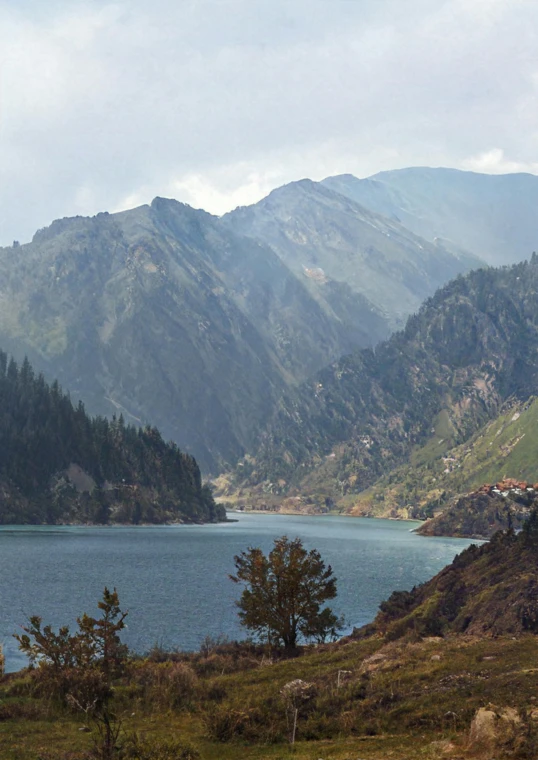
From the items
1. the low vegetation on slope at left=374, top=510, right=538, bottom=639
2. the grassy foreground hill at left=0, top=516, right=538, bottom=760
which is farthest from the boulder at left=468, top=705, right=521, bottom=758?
the low vegetation on slope at left=374, top=510, right=538, bottom=639

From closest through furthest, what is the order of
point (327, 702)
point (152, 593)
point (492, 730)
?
point (492, 730) < point (327, 702) < point (152, 593)

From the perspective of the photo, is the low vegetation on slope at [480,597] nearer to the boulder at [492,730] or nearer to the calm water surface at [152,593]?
the calm water surface at [152,593]

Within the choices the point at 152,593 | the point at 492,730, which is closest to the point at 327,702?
the point at 492,730

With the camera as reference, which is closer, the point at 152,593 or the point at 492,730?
the point at 492,730

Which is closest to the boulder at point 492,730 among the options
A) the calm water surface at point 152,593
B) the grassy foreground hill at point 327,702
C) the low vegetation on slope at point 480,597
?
the grassy foreground hill at point 327,702

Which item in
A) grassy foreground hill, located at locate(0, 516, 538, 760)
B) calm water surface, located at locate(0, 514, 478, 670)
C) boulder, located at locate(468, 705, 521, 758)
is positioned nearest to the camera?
boulder, located at locate(468, 705, 521, 758)

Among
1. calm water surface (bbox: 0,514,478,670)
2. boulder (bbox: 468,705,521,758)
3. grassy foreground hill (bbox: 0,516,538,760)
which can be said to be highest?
boulder (bbox: 468,705,521,758)

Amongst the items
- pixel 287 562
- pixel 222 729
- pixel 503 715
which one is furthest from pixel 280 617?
pixel 503 715

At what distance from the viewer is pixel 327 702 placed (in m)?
43.2

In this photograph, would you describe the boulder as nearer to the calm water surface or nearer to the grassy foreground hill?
the grassy foreground hill

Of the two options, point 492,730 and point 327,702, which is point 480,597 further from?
point 492,730

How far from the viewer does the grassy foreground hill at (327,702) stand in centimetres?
3416

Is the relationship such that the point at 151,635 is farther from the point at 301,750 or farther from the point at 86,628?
the point at 301,750

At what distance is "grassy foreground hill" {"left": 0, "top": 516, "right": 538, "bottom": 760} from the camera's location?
34156 millimetres
